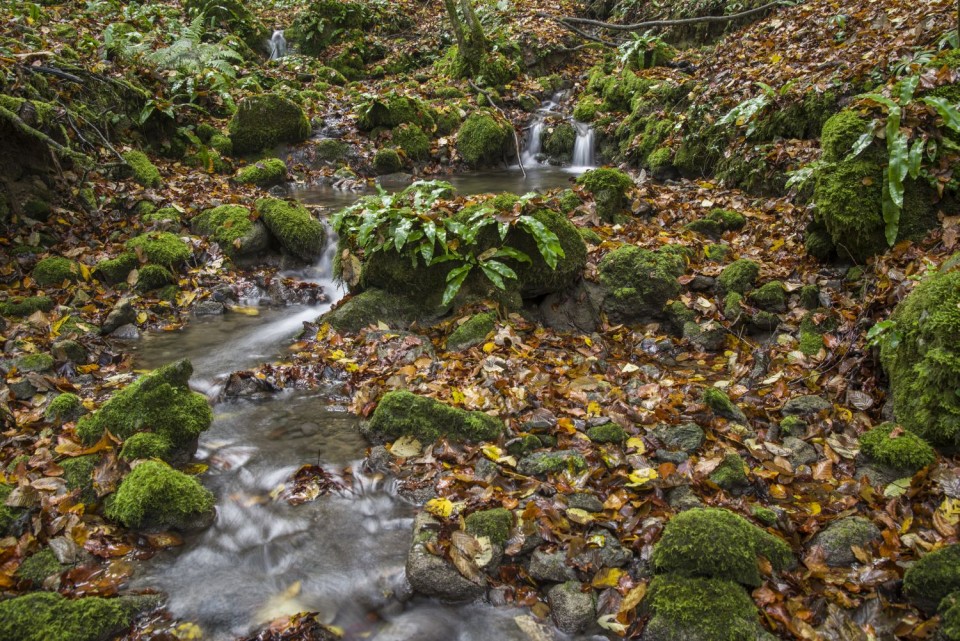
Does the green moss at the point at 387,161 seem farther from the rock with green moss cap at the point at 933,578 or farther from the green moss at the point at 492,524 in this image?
the rock with green moss cap at the point at 933,578

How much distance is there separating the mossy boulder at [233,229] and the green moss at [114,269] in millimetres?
1327

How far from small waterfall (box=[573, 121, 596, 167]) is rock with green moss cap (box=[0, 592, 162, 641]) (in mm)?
11888

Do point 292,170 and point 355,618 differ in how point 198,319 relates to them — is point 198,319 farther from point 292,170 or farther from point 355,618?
point 292,170

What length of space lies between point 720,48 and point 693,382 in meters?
10.2

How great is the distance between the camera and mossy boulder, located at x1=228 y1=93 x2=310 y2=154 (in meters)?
12.8

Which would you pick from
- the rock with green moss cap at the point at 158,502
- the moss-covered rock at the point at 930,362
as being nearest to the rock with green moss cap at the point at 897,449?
the moss-covered rock at the point at 930,362

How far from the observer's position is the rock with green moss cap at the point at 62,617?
307cm

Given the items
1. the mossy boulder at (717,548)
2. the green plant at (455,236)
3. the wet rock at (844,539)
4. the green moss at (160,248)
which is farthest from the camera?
the green moss at (160,248)

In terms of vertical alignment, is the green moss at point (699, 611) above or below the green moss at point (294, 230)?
below

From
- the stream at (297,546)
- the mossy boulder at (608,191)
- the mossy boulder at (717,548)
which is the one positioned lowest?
the stream at (297,546)

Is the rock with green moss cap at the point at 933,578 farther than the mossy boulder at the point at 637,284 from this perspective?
No

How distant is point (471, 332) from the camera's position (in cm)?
622

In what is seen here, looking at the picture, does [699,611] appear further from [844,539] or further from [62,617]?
[62,617]

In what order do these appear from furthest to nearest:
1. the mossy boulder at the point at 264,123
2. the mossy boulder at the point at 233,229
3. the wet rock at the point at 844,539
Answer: the mossy boulder at the point at 264,123, the mossy boulder at the point at 233,229, the wet rock at the point at 844,539
